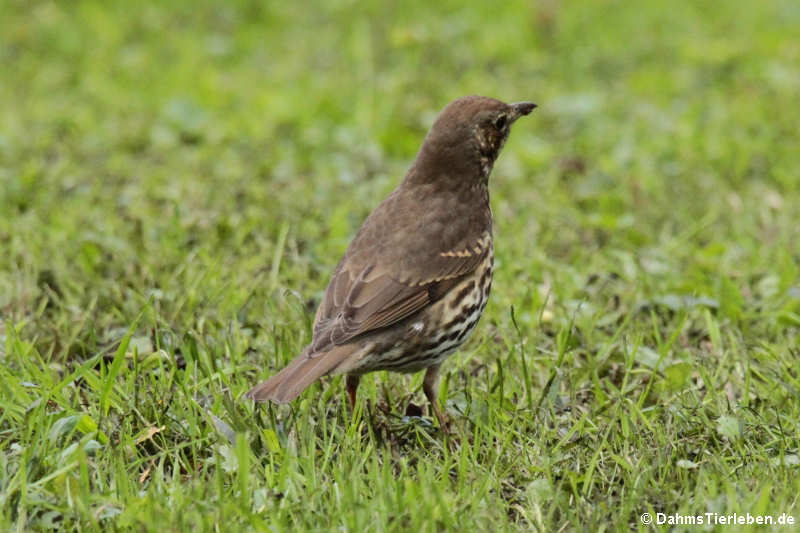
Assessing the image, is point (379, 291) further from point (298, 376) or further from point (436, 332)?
point (298, 376)

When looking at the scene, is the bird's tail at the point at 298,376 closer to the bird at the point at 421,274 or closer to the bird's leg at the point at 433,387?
the bird at the point at 421,274

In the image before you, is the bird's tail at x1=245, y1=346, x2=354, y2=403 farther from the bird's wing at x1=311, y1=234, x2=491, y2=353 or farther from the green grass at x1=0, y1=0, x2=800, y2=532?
the green grass at x1=0, y1=0, x2=800, y2=532

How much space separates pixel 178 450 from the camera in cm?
404

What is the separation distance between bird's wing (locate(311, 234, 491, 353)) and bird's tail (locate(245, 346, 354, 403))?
0.04 metres

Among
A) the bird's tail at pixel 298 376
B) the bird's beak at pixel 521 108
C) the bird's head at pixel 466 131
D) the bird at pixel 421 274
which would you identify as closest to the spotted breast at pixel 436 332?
the bird at pixel 421 274

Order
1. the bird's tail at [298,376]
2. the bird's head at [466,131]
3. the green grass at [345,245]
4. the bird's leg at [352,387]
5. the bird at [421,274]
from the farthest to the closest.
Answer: the bird's head at [466,131]
the bird's leg at [352,387]
the bird at [421,274]
the bird's tail at [298,376]
the green grass at [345,245]

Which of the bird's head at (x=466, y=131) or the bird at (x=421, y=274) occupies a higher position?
the bird's head at (x=466, y=131)

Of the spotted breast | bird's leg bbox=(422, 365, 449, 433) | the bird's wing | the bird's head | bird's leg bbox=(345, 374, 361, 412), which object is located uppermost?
the bird's head

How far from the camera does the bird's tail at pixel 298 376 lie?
156 inches

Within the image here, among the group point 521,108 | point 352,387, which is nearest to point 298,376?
point 352,387

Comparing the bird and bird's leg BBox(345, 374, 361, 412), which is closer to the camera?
the bird

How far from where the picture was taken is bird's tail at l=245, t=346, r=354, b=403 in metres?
3.97

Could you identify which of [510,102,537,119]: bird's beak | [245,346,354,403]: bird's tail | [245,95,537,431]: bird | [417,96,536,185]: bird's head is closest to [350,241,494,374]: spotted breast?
[245,95,537,431]: bird

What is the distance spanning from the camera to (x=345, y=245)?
20.6ft
